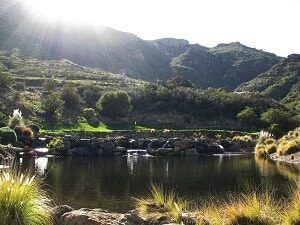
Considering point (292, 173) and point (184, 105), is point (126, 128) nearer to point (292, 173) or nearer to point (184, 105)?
point (184, 105)

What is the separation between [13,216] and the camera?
9273 millimetres

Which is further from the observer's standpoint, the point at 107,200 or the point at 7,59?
the point at 7,59

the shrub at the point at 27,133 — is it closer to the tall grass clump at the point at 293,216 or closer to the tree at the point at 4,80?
the tree at the point at 4,80

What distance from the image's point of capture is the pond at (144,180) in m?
22.4

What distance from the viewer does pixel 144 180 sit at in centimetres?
2891

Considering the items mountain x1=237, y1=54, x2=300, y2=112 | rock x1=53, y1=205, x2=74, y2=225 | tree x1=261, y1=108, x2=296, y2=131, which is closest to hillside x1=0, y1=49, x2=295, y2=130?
tree x1=261, y1=108, x2=296, y2=131

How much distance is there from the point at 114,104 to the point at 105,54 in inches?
4111

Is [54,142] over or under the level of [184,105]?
under

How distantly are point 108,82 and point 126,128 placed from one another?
119 ft

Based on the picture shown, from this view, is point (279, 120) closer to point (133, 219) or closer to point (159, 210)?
point (159, 210)

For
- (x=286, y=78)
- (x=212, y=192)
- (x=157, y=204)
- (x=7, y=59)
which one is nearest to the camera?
(x=157, y=204)

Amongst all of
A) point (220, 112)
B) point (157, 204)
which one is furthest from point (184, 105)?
point (157, 204)

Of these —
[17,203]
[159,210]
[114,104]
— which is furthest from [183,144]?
[17,203]

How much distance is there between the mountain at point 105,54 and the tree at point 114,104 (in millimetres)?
71424
